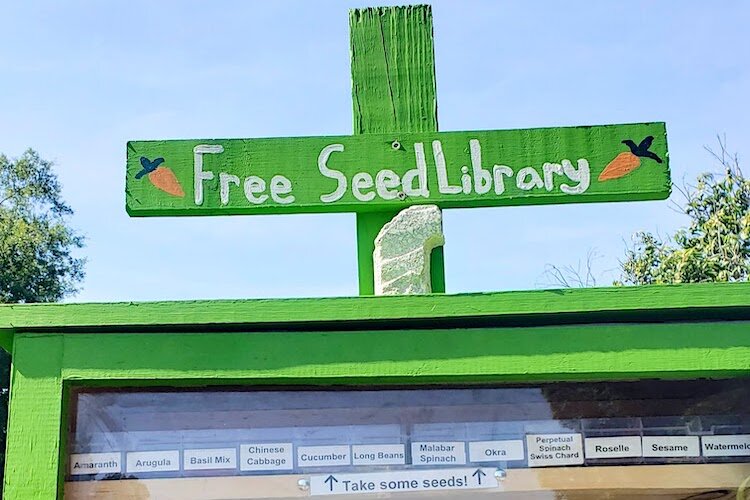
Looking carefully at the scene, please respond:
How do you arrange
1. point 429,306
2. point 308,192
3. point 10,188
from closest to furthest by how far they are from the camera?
point 429,306 < point 308,192 < point 10,188

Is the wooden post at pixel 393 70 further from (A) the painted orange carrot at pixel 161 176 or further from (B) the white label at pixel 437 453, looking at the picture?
(B) the white label at pixel 437 453

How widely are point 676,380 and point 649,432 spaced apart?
16cm

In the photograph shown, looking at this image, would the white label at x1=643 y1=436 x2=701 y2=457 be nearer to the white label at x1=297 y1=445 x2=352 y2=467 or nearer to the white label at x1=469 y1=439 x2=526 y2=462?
the white label at x1=469 y1=439 x2=526 y2=462

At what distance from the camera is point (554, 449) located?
2.66m

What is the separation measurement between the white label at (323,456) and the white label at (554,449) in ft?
1.66

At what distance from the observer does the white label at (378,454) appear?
2621 mm

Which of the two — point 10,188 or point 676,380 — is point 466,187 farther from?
point 10,188

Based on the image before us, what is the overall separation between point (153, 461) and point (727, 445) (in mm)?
1589

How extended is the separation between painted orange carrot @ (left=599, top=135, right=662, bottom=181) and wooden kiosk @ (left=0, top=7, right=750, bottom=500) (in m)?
0.65

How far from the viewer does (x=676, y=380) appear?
8.82 feet

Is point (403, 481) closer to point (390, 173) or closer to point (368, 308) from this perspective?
point (368, 308)

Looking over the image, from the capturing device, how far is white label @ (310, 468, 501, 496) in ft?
8.50

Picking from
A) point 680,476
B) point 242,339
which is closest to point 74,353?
point 242,339

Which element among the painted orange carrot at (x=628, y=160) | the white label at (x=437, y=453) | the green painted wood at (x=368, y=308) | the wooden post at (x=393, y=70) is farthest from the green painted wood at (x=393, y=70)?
the white label at (x=437, y=453)
